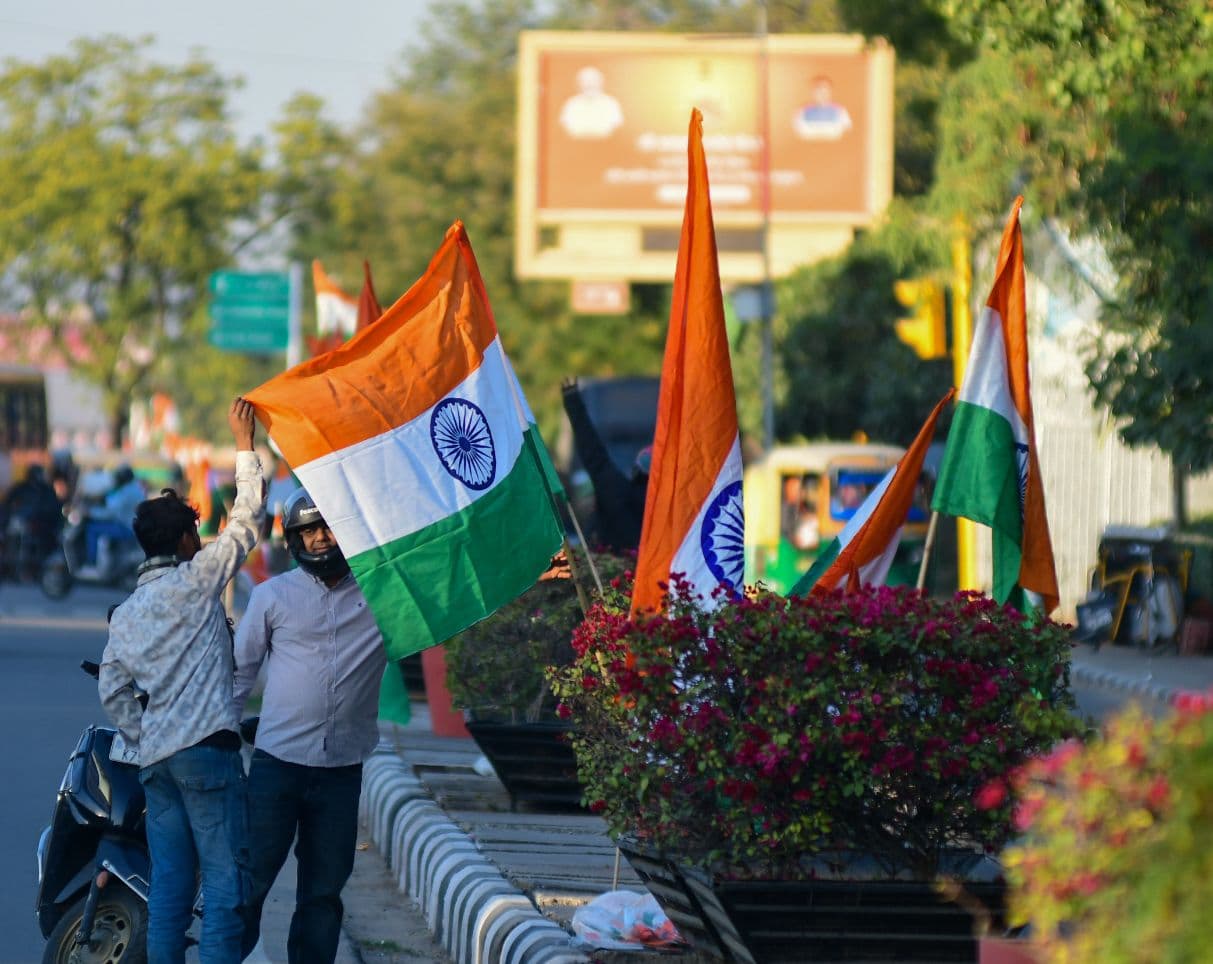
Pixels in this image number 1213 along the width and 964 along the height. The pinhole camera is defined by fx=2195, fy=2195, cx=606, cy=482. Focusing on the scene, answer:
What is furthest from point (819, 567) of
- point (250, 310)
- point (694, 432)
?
point (250, 310)

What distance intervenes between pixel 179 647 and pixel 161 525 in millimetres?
346

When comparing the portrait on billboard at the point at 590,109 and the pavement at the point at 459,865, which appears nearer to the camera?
the pavement at the point at 459,865

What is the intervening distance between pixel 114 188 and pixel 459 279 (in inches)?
1940

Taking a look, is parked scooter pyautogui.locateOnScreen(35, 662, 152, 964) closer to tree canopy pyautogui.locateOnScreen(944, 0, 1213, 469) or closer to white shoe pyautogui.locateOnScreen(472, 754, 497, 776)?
white shoe pyautogui.locateOnScreen(472, 754, 497, 776)

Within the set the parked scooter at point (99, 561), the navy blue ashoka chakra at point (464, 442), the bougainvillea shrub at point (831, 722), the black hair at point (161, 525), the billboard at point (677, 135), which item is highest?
the billboard at point (677, 135)

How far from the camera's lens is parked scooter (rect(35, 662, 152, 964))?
6.18 metres

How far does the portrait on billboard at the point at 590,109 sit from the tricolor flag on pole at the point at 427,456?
106 ft

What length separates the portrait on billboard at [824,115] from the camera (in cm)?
3922

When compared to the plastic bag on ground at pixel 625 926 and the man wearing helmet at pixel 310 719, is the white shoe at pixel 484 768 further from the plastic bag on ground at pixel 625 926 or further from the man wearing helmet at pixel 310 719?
the man wearing helmet at pixel 310 719

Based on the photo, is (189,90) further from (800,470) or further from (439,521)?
(439,521)

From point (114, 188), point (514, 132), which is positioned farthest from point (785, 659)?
point (114, 188)

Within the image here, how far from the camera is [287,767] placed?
627cm

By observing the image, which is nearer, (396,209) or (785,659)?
(785,659)

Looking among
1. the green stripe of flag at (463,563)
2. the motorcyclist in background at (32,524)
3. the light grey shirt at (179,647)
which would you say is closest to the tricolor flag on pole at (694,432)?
the green stripe of flag at (463,563)
